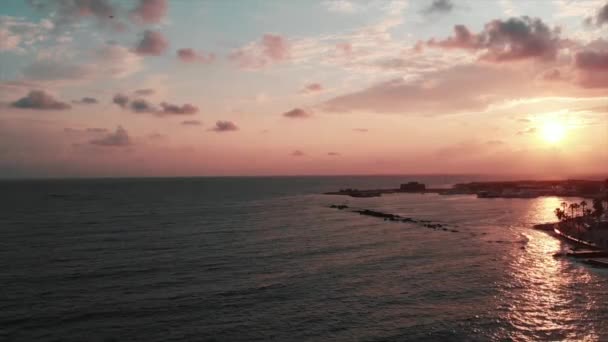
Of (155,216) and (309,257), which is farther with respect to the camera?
(155,216)

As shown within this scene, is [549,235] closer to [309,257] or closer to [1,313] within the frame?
[309,257]

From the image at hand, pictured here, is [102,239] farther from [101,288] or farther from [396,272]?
[396,272]

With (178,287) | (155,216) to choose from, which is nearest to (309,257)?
(178,287)

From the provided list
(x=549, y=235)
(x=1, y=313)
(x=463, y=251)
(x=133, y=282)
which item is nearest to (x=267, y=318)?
(x=133, y=282)

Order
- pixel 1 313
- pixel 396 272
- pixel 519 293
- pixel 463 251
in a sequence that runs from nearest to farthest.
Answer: pixel 1 313, pixel 519 293, pixel 396 272, pixel 463 251

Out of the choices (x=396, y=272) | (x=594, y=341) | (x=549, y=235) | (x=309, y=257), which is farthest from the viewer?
(x=549, y=235)

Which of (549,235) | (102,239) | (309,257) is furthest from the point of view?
(549,235)
